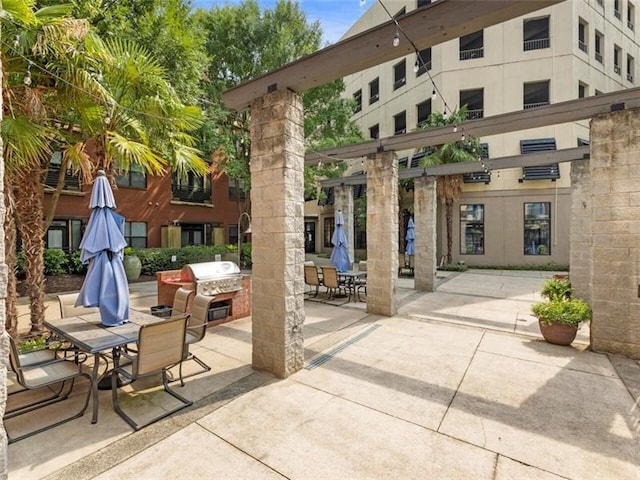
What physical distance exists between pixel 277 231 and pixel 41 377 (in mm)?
3198

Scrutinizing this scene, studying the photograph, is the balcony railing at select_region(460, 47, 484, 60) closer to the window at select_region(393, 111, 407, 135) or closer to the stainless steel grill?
the window at select_region(393, 111, 407, 135)

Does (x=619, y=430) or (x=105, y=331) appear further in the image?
(x=105, y=331)

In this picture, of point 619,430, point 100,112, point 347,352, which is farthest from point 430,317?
point 100,112

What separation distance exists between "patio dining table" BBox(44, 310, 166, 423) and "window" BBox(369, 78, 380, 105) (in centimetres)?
2262

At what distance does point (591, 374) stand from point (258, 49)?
1680 centimetres

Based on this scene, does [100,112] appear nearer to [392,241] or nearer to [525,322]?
[392,241]

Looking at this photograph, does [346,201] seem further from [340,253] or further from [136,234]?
[136,234]

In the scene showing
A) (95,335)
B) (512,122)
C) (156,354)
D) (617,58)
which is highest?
(617,58)

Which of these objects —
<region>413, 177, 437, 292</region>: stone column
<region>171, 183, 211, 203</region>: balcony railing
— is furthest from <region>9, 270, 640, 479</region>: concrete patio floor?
<region>171, 183, 211, 203</region>: balcony railing

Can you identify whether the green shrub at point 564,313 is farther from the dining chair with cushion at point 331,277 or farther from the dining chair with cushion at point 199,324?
the dining chair with cushion at point 199,324

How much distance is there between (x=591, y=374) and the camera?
4.65 meters

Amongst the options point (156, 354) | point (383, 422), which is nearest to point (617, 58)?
point (383, 422)

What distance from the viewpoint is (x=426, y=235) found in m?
11.6

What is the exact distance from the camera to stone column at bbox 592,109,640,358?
521 cm
